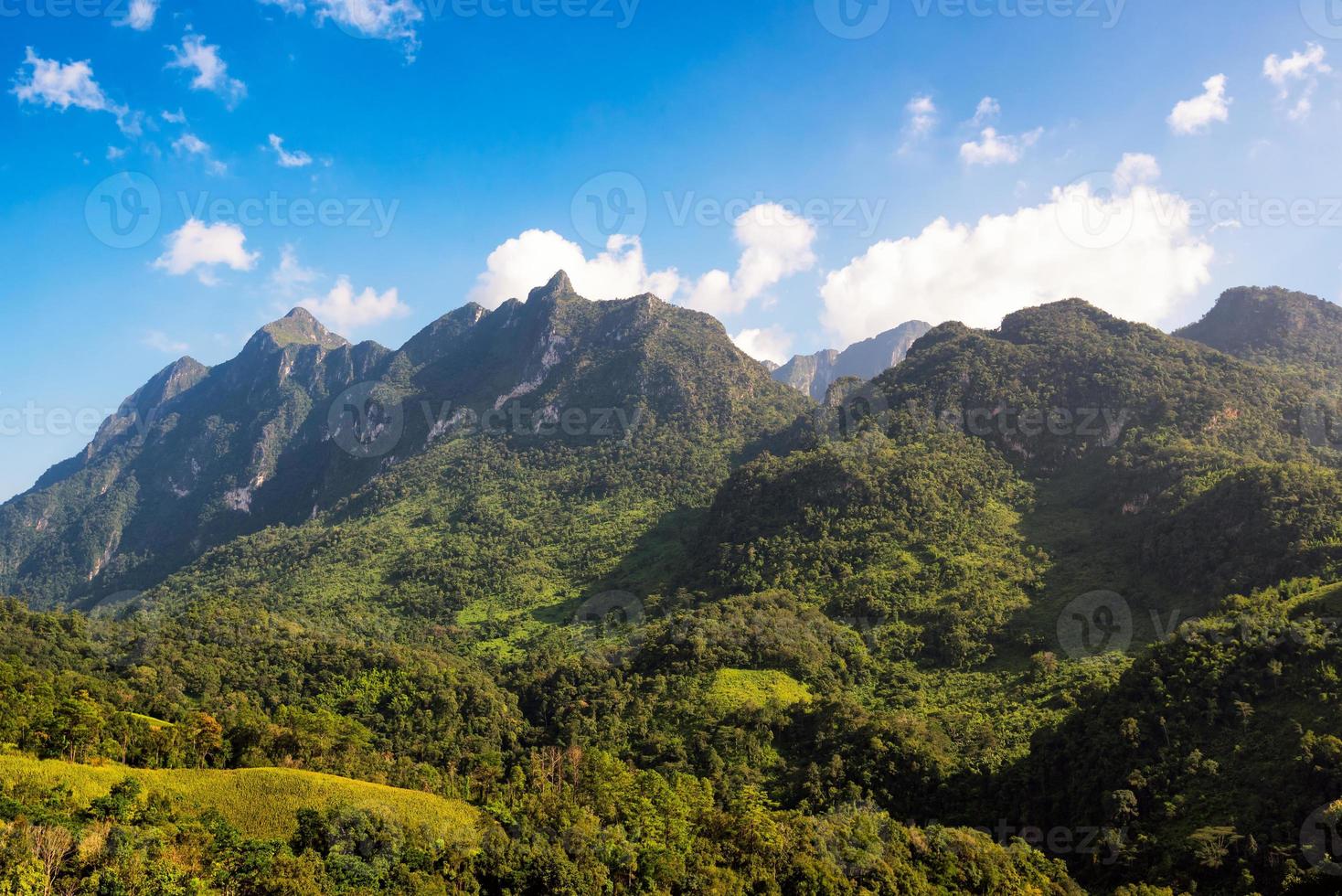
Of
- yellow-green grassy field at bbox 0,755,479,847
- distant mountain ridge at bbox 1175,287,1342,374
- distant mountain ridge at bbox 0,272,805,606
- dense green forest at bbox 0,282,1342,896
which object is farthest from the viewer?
distant mountain ridge at bbox 0,272,805,606

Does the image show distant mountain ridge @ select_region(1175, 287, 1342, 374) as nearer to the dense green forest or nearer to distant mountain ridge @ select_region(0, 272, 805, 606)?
the dense green forest

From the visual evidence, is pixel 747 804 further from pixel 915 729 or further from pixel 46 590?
pixel 46 590

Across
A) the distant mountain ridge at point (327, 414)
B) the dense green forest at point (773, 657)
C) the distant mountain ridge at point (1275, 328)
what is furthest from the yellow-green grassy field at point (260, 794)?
the distant mountain ridge at point (1275, 328)

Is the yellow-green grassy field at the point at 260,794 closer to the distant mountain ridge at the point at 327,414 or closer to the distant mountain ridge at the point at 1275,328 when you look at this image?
the distant mountain ridge at the point at 327,414

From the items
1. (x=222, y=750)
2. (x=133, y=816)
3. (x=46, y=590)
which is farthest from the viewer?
(x=46, y=590)

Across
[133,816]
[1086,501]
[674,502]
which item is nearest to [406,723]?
[133,816]

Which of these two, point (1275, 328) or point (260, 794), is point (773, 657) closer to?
point (260, 794)

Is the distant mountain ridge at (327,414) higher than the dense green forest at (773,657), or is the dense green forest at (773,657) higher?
Result: the distant mountain ridge at (327,414)

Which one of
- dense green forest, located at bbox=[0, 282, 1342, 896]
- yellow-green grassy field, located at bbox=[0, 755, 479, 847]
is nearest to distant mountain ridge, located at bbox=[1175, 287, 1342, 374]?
dense green forest, located at bbox=[0, 282, 1342, 896]
